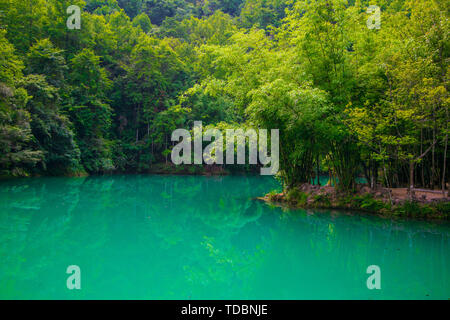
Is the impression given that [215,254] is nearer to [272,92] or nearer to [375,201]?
[272,92]

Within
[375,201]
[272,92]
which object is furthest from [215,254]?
[375,201]

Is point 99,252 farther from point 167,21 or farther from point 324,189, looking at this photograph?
point 167,21

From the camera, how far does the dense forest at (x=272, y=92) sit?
345 inches

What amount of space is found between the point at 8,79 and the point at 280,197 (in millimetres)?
12593

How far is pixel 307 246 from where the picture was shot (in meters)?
6.25

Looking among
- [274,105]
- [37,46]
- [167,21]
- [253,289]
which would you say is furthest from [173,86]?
[253,289]

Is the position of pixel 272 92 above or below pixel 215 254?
above

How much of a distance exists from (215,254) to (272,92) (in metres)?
5.54

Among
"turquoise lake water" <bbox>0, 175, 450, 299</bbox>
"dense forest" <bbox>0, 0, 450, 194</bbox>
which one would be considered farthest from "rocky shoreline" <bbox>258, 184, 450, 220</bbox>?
"turquoise lake water" <bbox>0, 175, 450, 299</bbox>

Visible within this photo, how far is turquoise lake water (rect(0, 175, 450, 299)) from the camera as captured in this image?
4.02 meters

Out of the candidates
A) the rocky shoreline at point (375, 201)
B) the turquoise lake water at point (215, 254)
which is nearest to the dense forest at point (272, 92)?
the rocky shoreline at point (375, 201)

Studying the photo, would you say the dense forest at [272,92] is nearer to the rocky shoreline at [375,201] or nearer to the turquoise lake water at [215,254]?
the rocky shoreline at [375,201]

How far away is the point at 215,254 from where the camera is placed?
566cm

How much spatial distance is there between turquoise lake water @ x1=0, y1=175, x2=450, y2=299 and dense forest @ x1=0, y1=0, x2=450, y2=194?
8.41 ft
